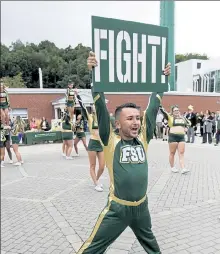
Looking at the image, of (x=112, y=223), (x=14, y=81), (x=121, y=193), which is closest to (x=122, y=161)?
(x=121, y=193)

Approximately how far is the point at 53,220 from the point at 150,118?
2508 mm

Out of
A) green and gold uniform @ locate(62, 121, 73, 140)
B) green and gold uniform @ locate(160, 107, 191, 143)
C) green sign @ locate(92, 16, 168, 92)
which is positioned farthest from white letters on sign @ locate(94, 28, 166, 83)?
green and gold uniform @ locate(62, 121, 73, 140)

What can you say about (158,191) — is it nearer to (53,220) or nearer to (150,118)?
(53,220)

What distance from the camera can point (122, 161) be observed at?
8.32ft

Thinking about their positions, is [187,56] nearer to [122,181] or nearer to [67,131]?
[67,131]

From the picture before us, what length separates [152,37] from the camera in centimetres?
274

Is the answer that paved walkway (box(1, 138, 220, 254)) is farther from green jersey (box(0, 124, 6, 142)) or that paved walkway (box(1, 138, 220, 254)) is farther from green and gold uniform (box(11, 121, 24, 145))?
green jersey (box(0, 124, 6, 142))

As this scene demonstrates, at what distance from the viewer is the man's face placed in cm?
251

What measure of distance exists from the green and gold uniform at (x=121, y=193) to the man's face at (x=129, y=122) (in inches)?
4.4

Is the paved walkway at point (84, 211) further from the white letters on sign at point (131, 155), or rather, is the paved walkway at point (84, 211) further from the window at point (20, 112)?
the window at point (20, 112)

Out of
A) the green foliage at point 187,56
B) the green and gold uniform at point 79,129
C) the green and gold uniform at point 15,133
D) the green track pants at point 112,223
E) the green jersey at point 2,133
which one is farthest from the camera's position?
the green foliage at point 187,56

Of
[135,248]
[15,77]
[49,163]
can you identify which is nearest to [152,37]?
[135,248]

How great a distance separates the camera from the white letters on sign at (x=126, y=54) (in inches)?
99.1

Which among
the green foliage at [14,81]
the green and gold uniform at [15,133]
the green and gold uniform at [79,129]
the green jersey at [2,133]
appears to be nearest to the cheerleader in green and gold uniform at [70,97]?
the green and gold uniform at [79,129]
